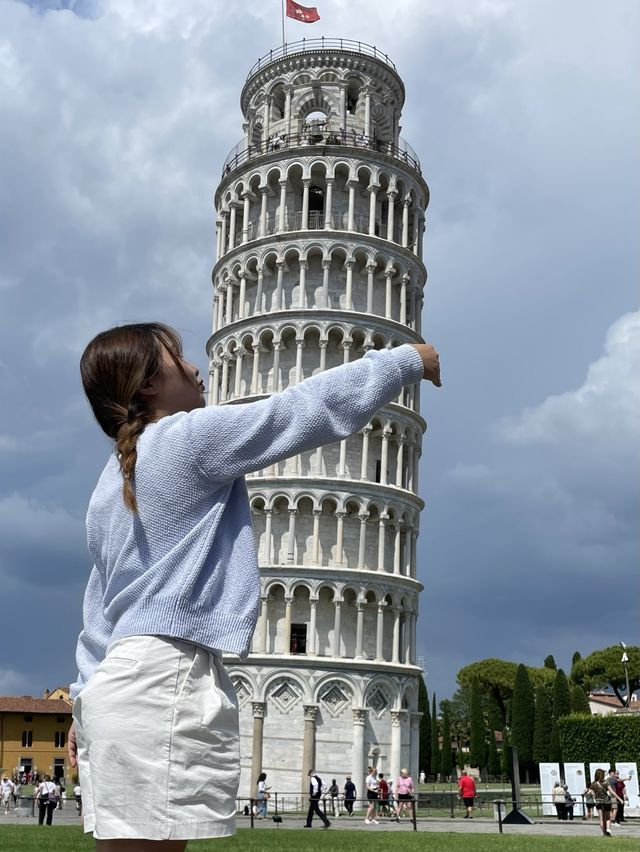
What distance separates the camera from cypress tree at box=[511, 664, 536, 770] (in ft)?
246

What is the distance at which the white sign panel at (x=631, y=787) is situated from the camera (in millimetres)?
33000

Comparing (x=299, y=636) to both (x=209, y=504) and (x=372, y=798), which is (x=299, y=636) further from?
(x=209, y=504)

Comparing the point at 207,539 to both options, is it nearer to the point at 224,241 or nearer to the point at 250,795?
the point at 250,795

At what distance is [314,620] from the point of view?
45000mm

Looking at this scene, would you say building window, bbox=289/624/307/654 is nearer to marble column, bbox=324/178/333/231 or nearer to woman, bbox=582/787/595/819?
woman, bbox=582/787/595/819

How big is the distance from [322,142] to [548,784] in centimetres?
3060

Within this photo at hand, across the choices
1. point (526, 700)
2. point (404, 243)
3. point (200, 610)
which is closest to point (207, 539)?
point (200, 610)

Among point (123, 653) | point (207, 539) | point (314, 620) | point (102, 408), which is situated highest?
point (314, 620)

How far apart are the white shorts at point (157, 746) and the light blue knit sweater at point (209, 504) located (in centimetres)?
10

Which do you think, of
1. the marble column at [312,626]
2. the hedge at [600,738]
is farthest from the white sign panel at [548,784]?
the marble column at [312,626]

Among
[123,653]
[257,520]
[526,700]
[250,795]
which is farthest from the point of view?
[526,700]

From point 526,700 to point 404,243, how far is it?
38714 millimetres

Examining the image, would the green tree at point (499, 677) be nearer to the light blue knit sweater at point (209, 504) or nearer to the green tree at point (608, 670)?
the green tree at point (608, 670)

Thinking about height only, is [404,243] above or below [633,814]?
above
